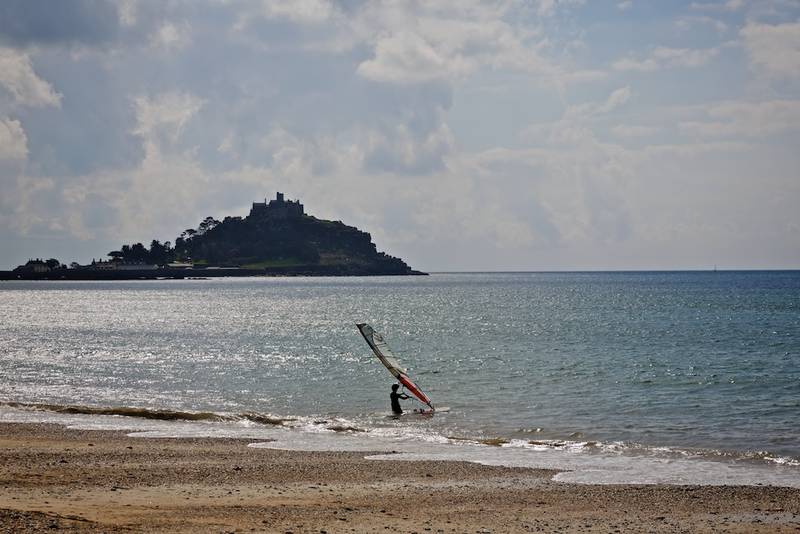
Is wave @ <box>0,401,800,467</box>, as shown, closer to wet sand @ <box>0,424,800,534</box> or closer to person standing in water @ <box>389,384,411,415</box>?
person standing in water @ <box>389,384,411,415</box>

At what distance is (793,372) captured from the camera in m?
46.5

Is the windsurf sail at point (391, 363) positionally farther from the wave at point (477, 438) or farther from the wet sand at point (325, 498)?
the wet sand at point (325, 498)

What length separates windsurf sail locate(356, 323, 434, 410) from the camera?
3569 centimetres

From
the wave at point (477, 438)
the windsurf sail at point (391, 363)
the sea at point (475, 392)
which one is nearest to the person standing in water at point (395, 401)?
the sea at point (475, 392)

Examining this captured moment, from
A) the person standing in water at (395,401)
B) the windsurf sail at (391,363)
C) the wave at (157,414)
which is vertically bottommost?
the wave at (157,414)

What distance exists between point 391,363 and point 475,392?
15.8 ft

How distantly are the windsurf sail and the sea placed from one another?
4.08ft

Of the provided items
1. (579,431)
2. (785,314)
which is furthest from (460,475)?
(785,314)

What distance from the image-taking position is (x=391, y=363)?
38.7m

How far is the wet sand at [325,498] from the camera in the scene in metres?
15.6

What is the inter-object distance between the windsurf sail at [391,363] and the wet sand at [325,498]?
38.1ft

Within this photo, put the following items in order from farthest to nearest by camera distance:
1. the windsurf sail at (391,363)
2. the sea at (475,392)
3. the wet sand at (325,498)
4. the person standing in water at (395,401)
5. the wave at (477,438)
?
the windsurf sail at (391,363)
the person standing in water at (395,401)
the sea at (475,392)
the wave at (477,438)
the wet sand at (325,498)

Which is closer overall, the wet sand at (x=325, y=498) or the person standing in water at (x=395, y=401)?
the wet sand at (x=325, y=498)

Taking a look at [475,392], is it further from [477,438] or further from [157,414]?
[157,414]
